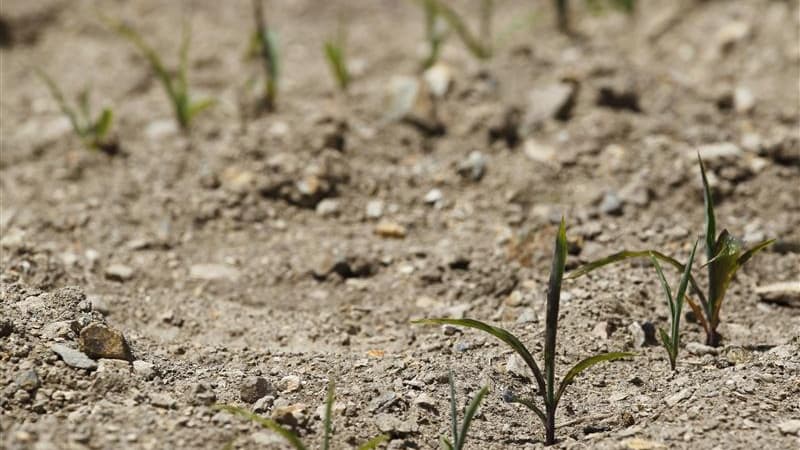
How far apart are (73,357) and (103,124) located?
142cm

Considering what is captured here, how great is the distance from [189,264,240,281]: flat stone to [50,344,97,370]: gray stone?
736 mm

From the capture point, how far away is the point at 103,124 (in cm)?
321

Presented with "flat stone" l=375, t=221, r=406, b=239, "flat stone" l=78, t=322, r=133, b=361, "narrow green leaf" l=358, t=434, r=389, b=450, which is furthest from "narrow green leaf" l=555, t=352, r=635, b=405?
"flat stone" l=375, t=221, r=406, b=239

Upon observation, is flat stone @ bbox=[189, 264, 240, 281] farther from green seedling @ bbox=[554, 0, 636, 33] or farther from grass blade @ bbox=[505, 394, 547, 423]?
green seedling @ bbox=[554, 0, 636, 33]

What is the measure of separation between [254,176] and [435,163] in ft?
2.01

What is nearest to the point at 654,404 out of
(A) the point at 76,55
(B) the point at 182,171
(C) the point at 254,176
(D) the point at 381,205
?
(D) the point at 381,205

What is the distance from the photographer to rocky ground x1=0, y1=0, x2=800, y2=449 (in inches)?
77.9

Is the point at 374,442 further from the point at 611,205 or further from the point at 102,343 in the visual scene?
the point at 611,205

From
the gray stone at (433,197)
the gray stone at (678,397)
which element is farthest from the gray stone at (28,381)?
the gray stone at (433,197)

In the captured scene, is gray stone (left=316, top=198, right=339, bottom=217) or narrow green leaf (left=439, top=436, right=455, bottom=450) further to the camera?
gray stone (left=316, top=198, right=339, bottom=217)

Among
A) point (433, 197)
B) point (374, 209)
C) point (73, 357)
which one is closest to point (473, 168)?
point (433, 197)

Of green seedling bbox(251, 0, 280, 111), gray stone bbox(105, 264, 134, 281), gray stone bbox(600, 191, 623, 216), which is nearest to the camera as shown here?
gray stone bbox(105, 264, 134, 281)

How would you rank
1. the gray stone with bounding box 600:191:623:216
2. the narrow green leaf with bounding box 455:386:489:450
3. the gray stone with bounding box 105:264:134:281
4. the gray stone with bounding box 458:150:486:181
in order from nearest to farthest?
1. the narrow green leaf with bounding box 455:386:489:450
2. the gray stone with bounding box 105:264:134:281
3. the gray stone with bounding box 600:191:623:216
4. the gray stone with bounding box 458:150:486:181

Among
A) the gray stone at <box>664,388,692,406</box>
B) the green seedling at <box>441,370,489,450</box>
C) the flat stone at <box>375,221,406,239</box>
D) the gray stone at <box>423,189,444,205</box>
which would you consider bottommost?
the green seedling at <box>441,370,489,450</box>
